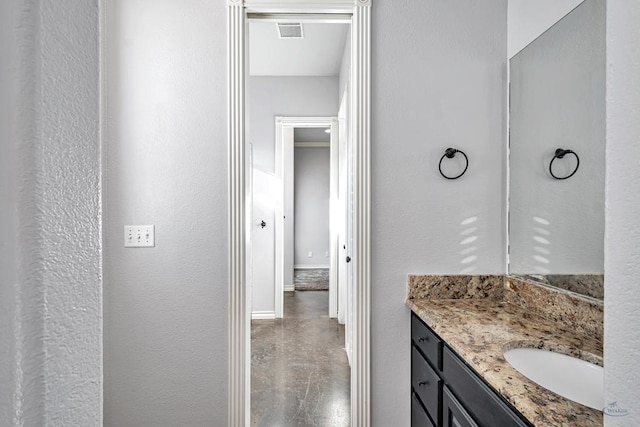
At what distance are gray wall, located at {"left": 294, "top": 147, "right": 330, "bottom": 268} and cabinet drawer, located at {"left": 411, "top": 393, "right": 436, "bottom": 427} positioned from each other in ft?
19.2

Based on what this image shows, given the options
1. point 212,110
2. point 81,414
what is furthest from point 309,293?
point 81,414

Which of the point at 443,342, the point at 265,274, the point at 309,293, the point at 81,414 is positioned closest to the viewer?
the point at 81,414

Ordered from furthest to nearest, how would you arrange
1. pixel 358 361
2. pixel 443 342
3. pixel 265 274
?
pixel 265 274 < pixel 358 361 < pixel 443 342

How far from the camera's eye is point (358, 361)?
1881 mm

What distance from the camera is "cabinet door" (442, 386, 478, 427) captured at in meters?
1.23

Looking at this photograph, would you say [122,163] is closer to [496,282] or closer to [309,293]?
[496,282]

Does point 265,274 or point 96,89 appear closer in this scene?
point 96,89

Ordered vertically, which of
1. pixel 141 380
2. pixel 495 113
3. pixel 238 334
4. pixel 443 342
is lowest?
pixel 141 380

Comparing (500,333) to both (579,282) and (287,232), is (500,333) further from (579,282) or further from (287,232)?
(287,232)

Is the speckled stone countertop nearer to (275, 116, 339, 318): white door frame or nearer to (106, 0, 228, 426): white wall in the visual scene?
(106, 0, 228, 426): white wall

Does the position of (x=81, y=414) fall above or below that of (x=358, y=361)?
above

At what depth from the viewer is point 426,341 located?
164 centimetres

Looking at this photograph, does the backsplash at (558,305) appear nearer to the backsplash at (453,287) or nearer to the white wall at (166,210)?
the backsplash at (453,287)

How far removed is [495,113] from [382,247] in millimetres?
920
